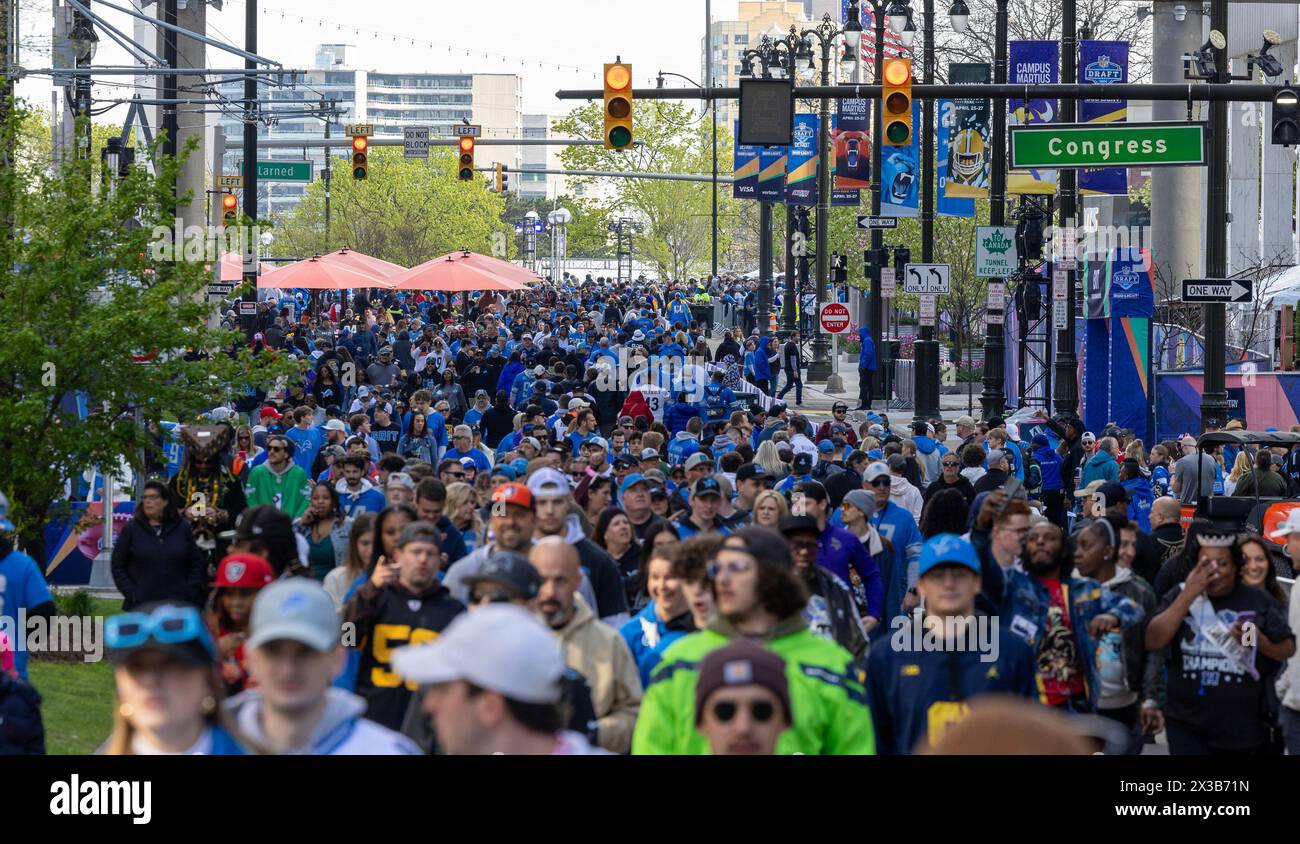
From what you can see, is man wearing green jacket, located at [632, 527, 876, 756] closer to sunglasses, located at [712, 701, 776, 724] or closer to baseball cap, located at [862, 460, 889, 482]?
sunglasses, located at [712, 701, 776, 724]

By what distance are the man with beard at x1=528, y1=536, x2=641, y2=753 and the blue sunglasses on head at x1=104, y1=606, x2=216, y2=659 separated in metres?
2.40

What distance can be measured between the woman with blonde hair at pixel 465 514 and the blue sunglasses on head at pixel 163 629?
300 inches

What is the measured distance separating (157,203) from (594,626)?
981 centimetres

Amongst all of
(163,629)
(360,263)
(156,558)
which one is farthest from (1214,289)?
(360,263)

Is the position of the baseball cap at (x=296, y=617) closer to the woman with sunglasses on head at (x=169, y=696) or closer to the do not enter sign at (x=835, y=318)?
the woman with sunglasses on head at (x=169, y=696)

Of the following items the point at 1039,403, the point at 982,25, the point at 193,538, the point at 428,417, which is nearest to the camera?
the point at 193,538

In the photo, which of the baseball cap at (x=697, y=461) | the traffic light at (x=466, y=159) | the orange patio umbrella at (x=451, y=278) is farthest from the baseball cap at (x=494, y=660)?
the orange patio umbrella at (x=451, y=278)

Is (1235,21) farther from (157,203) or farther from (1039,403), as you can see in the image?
(157,203)

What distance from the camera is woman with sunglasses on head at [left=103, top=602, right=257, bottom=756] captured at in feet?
15.4

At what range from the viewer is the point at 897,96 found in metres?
19.8

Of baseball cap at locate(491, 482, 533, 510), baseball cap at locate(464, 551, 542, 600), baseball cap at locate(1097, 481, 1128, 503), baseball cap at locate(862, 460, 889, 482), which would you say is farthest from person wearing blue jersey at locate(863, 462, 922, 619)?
baseball cap at locate(464, 551, 542, 600)

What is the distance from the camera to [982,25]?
223ft

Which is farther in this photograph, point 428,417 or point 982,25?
point 982,25
